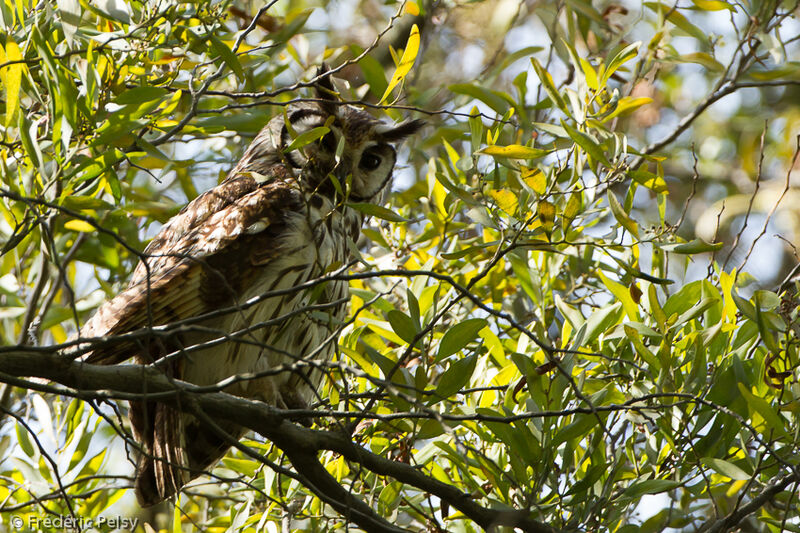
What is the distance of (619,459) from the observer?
2.20 metres

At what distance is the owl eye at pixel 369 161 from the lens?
11.2 ft

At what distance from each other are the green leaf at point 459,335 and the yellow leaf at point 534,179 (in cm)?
36

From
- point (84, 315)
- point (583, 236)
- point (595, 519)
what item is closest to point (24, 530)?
point (84, 315)

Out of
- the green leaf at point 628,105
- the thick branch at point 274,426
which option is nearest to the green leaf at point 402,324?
the thick branch at point 274,426

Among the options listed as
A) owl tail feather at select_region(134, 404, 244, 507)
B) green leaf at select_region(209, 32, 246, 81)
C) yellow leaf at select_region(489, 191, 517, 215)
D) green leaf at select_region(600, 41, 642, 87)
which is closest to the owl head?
green leaf at select_region(209, 32, 246, 81)

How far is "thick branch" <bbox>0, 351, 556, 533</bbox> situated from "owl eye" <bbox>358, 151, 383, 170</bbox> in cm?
161

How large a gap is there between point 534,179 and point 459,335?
1.40 feet

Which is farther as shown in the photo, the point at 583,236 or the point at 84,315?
the point at 84,315

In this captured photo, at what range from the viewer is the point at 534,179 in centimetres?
217

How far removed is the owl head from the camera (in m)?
3.20

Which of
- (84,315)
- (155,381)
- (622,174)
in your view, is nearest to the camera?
(155,381)

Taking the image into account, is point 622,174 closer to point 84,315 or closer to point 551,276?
point 551,276

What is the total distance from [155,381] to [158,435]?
0.95 m

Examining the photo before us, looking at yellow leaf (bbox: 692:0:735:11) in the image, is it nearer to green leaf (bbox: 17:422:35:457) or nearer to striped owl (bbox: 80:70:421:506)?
striped owl (bbox: 80:70:421:506)
